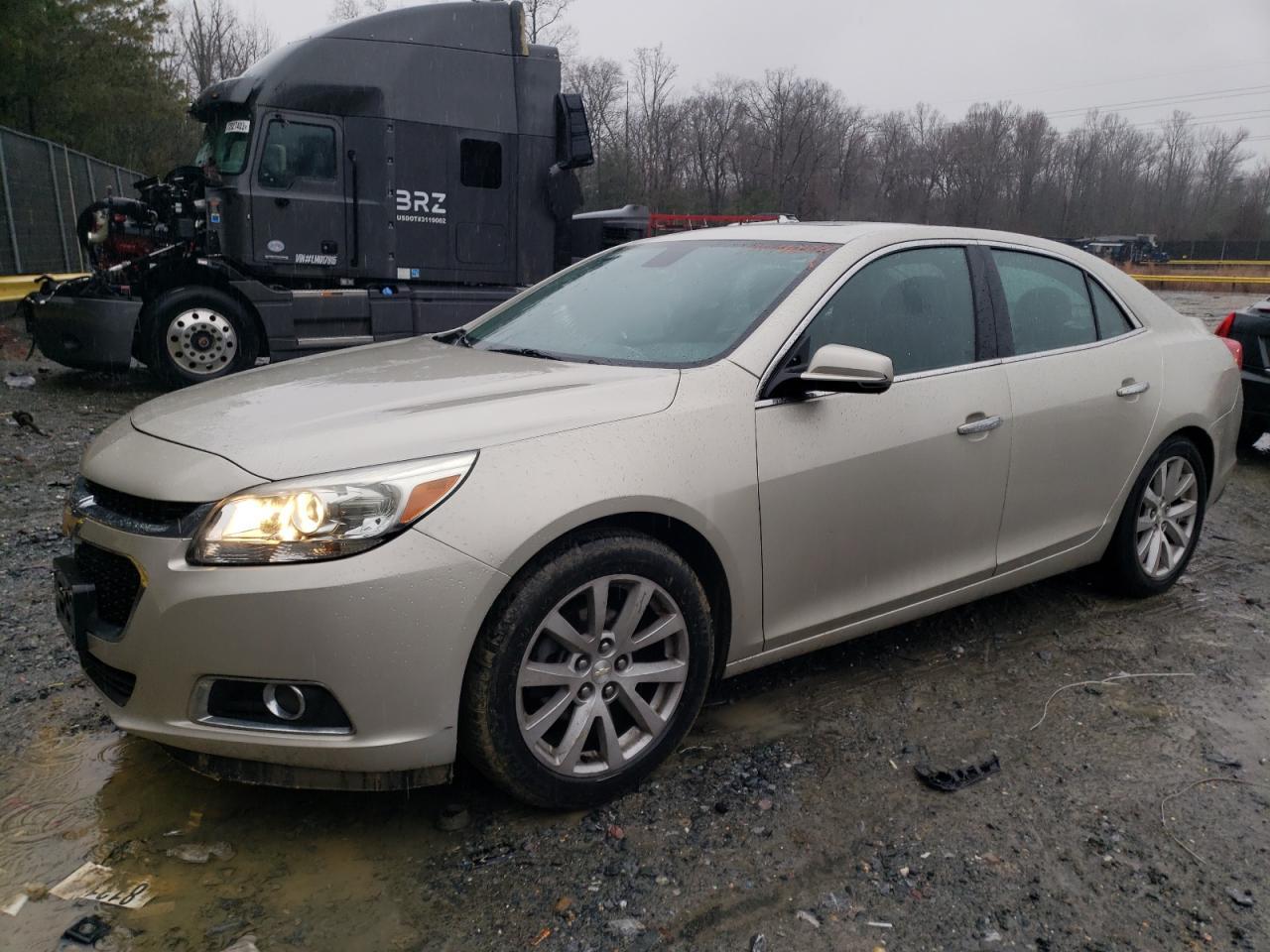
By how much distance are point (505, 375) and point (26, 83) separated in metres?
26.8

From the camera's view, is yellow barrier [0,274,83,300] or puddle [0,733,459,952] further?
yellow barrier [0,274,83,300]

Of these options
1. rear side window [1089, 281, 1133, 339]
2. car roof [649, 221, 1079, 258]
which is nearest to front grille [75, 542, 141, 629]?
car roof [649, 221, 1079, 258]

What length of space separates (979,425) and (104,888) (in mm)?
2887


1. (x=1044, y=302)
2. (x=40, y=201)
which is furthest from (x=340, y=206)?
(x=40, y=201)

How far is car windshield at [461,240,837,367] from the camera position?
3184 millimetres

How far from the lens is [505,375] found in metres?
3.04

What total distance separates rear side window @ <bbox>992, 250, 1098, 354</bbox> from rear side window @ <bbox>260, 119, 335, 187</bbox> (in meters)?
7.64

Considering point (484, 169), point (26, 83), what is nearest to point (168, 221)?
point (484, 169)

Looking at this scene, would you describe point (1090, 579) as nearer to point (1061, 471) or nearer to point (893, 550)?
point (1061, 471)

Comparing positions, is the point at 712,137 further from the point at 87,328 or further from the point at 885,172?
the point at 87,328

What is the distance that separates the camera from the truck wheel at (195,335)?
9281 mm

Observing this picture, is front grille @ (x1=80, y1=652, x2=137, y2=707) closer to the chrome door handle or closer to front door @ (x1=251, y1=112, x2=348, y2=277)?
the chrome door handle

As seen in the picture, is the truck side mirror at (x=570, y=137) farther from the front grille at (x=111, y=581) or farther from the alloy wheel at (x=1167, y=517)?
the front grille at (x=111, y=581)

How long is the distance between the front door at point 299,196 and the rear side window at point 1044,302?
7613 mm
